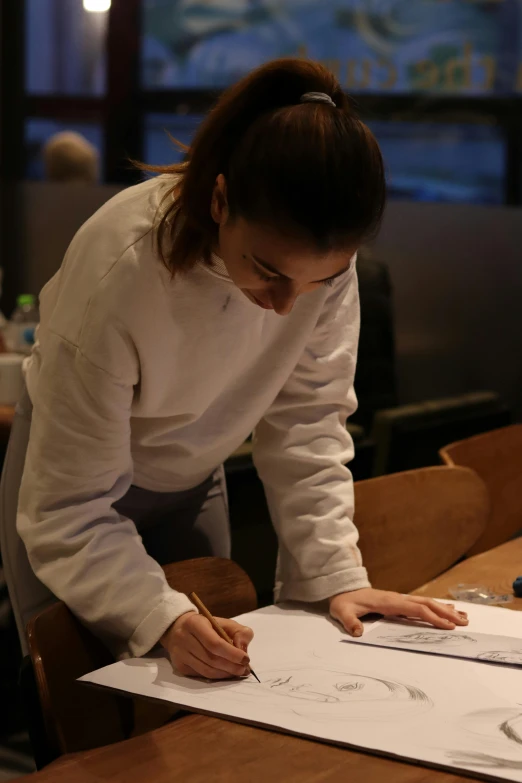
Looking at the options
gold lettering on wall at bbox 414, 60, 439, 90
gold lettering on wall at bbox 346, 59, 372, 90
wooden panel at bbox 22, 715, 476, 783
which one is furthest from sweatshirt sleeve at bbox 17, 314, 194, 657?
Result: gold lettering on wall at bbox 346, 59, 372, 90

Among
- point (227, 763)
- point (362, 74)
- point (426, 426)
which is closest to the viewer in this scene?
point (227, 763)

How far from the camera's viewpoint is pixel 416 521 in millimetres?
1637

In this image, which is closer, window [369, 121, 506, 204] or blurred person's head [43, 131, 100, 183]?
window [369, 121, 506, 204]

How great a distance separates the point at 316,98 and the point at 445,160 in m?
2.99

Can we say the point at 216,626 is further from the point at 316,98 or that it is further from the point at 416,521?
the point at 416,521

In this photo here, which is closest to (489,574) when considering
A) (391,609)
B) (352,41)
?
(391,609)

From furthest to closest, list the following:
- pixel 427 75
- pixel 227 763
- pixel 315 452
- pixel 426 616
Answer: pixel 427 75, pixel 315 452, pixel 426 616, pixel 227 763

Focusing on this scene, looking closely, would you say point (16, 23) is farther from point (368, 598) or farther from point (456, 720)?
point (456, 720)

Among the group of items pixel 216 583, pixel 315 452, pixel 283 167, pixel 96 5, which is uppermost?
pixel 96 5

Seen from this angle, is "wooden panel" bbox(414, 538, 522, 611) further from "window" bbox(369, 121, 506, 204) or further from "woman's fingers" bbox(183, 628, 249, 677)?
"window" bbox(369, 121, 506, 204)

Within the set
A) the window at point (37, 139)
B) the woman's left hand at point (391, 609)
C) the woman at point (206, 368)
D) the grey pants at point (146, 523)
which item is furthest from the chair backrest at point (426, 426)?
the window at point (37, 139)

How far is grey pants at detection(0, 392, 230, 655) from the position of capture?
1.30 metres

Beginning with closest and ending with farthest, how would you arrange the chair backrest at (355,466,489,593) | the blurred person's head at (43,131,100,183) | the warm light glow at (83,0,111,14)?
the chair backrest at (355,466,489,593)
the blurred person's head at (43,131,100,183)
the warm light glow at (83,0,111,14)

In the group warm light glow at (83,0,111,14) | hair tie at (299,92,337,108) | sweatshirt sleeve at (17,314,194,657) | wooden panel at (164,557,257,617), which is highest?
warm light glow at (83,0,111,14)
